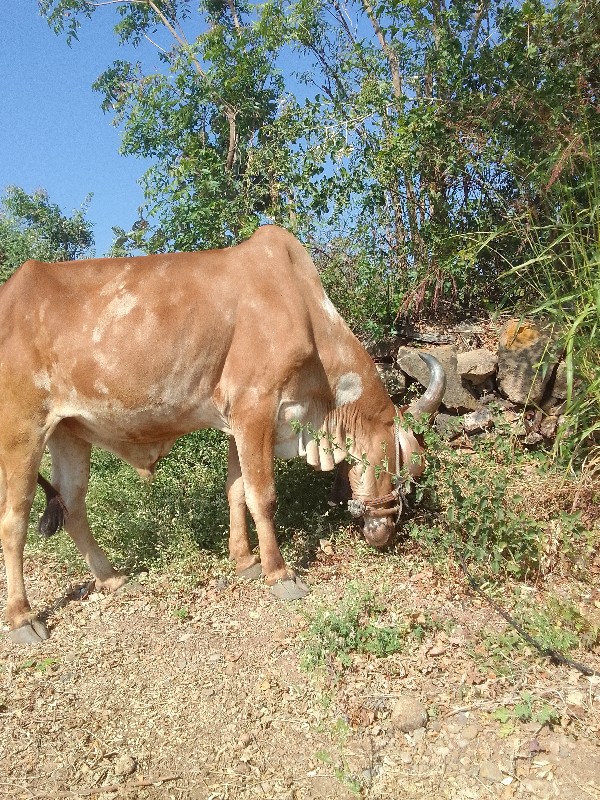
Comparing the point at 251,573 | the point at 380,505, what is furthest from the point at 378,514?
the point at 251,573

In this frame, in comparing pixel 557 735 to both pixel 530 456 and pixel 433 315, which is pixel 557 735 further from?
pixel 433 315

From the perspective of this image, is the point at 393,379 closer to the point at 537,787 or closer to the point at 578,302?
the point at 578,302

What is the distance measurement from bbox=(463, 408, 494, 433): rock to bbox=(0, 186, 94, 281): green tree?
10.1 metres

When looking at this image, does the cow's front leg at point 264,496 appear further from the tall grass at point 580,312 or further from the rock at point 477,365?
the rock at point 477,365

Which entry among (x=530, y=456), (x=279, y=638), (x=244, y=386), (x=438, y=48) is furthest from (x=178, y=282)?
(x=438, y=48)

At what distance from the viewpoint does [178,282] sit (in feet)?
15.5

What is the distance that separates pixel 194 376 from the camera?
4.61 meters

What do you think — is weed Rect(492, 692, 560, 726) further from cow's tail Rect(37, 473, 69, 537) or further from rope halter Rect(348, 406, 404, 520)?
cow's tail Rect(37, 473, 69, 537)

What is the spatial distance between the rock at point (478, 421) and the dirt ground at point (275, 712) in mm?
1999

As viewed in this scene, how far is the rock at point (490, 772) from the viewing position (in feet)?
9.25

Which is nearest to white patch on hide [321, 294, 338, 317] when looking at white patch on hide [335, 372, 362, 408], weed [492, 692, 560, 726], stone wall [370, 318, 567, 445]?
white patch on hide [335, 372, 362, 408]

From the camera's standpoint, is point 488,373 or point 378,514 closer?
point 378,514

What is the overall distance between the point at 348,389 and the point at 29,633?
8.30 ft

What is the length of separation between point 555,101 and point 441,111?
1.09 m
